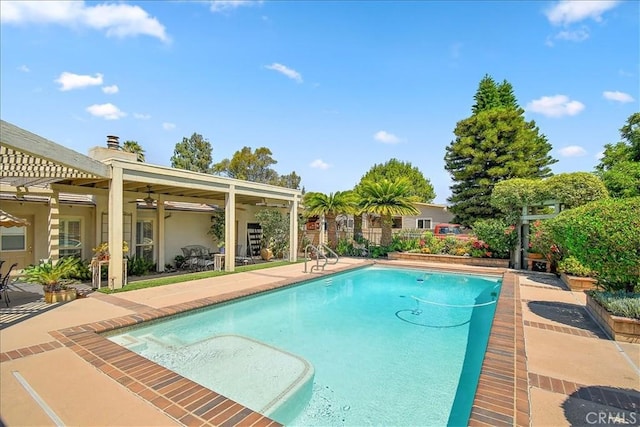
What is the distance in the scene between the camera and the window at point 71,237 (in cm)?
1188

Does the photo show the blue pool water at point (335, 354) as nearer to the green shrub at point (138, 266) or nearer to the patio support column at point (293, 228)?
the green shrub at point (138, 266)

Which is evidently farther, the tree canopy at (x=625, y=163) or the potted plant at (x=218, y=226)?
the tree canopy at (x=625, y=163)

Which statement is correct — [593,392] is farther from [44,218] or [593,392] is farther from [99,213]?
[44,218]

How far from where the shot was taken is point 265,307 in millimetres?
9180

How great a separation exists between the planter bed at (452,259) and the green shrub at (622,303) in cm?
959

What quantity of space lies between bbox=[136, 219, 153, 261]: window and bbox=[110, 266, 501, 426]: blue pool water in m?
6.95

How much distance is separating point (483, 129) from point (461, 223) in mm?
7896

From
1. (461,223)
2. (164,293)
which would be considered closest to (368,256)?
(461,223)

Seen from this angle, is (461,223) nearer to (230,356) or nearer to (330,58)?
(330,58)

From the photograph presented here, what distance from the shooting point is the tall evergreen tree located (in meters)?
24.8

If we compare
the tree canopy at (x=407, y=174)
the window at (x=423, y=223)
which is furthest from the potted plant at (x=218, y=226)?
the tree canopy at (x=407, y=174)

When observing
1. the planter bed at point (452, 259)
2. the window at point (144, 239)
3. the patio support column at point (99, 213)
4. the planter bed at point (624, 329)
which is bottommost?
the planter bed at point (452, 259)

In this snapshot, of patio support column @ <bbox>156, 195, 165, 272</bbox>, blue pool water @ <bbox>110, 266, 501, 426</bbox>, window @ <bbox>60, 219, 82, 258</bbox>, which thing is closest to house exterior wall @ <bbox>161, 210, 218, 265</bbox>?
patio support column @ <bbox>156, 195, 165, 272</bbox>

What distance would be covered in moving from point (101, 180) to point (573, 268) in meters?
16.0
